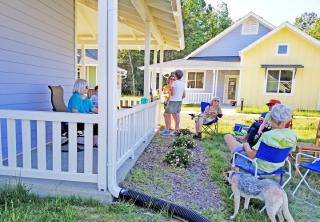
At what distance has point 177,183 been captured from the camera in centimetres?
359

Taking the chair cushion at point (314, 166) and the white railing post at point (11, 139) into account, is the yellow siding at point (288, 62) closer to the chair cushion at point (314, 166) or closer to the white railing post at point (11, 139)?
the chair cushion at point (314, 166)

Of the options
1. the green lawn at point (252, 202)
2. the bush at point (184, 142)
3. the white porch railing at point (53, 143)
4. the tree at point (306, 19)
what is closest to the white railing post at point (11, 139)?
the white porch railing at point (53, 143)

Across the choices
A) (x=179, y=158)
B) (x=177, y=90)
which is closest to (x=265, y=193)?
(x=179, y=158)

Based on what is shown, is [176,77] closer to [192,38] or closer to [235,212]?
[235,212]

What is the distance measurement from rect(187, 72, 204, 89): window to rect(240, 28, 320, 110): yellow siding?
3.15 m

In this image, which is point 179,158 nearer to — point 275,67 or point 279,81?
point 275,67

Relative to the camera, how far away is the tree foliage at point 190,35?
2827 centimetres

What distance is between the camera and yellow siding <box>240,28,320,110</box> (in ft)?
49.1

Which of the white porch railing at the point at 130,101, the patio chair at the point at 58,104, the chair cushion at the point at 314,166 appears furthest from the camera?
the white porch railing at the point at 130,101

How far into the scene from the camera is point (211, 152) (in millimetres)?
5328

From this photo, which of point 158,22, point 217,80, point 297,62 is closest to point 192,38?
point 217,80

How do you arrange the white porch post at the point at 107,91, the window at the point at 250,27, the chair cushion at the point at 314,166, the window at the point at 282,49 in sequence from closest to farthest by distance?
the white porch post at the point at 107,91 < the chair cushion at the point at 314,166 < the window at the point at 282,49 < the window at the point at 250,27

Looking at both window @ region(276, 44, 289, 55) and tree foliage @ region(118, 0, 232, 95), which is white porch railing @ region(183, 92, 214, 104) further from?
tree foliage @ region(118, 0, 232, 95)

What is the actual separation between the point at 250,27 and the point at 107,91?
17558 millimetres
